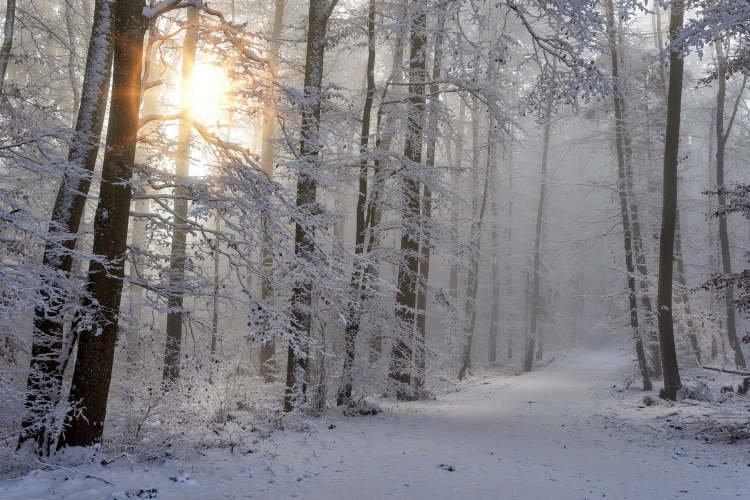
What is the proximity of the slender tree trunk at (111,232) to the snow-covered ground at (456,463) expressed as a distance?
2.28 ft

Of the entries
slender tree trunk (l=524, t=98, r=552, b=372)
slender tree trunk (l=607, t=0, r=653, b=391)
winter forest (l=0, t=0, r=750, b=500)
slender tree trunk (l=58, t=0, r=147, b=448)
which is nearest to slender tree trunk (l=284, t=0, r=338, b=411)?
winter forest (l=0, t=0, r=750, b=500)

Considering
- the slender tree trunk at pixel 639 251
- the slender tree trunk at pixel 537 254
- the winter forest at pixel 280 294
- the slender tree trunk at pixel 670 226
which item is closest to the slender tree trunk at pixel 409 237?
the winter forest at pixel 280 294

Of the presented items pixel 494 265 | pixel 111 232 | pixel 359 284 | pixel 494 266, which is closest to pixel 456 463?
pixel 359 284

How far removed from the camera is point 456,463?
21.0ft

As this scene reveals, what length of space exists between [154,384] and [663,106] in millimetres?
18810

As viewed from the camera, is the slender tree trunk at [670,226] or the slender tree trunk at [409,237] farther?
the slender tree trunk at [670,226]

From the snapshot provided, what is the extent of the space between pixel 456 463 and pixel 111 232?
5415 mm

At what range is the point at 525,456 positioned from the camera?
281 inches

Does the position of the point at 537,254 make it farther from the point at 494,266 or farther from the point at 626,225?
the point at 626,225

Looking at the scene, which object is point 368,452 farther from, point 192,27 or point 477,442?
point 192,27

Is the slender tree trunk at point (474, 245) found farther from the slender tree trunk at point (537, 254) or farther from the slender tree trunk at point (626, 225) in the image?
the slender tree trunk at point (626, 225)

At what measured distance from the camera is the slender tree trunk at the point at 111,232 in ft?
18.6

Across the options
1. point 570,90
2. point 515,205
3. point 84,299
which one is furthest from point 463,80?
point 515,205

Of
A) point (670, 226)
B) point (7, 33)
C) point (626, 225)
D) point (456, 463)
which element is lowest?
point (456, 463)
